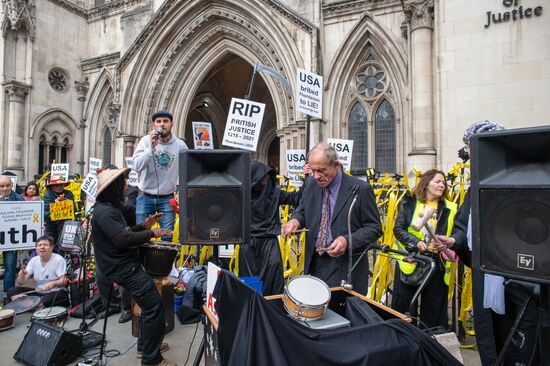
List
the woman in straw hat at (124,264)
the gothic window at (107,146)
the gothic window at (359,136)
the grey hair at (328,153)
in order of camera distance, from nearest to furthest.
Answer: the grey hair at (328,153) → the woman in straw hat at (124,264) → the gothic window at (359,136) → the gothic window at (107,146)

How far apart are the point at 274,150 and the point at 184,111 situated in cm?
578

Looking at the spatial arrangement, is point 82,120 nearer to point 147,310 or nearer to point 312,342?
point 147,310

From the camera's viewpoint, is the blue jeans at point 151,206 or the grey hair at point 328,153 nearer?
the grey hair at point 328,153

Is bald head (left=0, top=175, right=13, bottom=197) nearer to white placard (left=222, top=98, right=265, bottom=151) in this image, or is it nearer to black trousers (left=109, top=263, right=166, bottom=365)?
white placard (left=222, top=98, right=265, bottom=151)

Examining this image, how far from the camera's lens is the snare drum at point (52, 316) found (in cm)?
452

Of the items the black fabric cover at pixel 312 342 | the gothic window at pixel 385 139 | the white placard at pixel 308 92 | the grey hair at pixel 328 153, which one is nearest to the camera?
the black fabric cover at pixel 312 342

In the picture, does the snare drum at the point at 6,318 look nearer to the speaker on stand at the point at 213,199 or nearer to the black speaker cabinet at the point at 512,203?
the speaker on stand at the point at 213,199

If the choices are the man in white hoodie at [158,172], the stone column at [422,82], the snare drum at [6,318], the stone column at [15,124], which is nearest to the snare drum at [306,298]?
the man in white hoodie at [158,172]

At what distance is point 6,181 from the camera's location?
6.89 metres

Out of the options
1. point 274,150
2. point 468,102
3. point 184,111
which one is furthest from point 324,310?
point 274,150

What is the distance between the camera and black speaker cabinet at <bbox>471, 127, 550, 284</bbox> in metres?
1.75

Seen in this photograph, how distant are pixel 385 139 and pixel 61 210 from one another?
10.0m

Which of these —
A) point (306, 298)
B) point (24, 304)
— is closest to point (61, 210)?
point (24, 304)

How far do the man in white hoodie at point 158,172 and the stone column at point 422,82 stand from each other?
720cm
